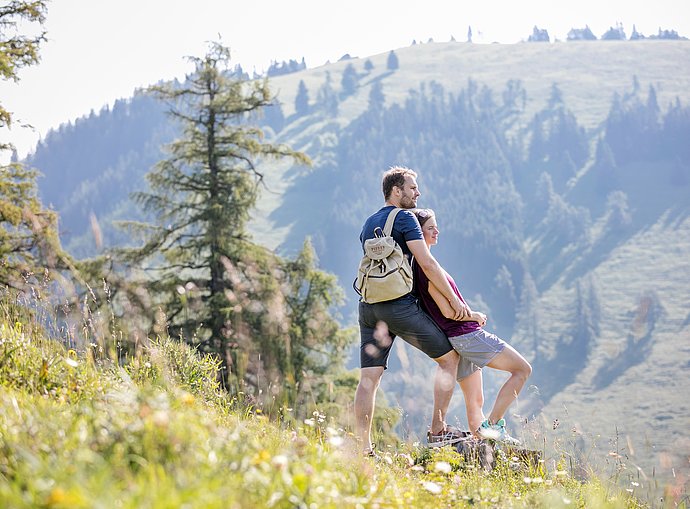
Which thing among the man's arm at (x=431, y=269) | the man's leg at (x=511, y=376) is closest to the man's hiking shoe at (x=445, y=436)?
the man's leg at (x=511, y=376)

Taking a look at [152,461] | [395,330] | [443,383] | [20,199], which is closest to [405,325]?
[395,330]

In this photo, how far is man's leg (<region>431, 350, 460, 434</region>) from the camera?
5.87 m

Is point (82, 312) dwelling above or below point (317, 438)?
above

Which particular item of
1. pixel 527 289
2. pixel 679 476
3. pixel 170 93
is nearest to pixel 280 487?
pixel 679 476

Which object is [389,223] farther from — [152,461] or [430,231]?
[152,461]

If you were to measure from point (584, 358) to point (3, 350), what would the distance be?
158 m

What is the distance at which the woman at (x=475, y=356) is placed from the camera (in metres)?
5.82

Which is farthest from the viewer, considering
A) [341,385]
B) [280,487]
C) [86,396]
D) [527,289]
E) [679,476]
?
[527,289]

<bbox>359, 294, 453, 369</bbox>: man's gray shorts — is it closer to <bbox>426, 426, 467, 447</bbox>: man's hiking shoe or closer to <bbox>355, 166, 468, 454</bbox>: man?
<bbox>355, 166, 468, 454</bbox>: man

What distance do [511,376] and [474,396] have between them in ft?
1.20

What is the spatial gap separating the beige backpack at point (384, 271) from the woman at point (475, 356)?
0.32m

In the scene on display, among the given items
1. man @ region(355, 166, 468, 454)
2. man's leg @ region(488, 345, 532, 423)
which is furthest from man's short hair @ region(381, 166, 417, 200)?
man's leg @ region(488, 345, 532, 423)

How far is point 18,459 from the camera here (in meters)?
2.64

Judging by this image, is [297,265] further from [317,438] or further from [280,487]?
[280,487]
